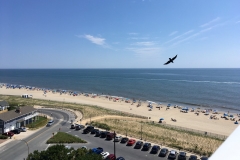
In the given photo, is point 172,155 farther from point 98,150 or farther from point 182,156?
point 98,150

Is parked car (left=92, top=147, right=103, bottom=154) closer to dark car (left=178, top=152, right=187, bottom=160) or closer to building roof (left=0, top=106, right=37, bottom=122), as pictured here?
dark car (left=178, top=152, right=187, bottom=160)

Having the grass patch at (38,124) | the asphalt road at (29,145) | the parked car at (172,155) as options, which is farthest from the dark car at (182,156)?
the grass patch at (38,124)

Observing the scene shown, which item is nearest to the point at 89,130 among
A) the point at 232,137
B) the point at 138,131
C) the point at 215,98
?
the point at 138,131

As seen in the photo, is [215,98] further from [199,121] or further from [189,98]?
[199,121]

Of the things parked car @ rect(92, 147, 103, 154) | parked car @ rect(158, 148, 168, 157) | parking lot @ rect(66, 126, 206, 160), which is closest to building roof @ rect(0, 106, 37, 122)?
parking lot @ rect(66, 126, 206, 160)

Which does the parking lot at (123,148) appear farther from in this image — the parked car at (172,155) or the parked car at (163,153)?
the parked car at (172,155)

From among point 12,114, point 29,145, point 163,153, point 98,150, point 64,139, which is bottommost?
point 29,145

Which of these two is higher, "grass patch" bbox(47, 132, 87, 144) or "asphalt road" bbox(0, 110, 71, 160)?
"grass patch" bbox(47, 132, 87, 144)

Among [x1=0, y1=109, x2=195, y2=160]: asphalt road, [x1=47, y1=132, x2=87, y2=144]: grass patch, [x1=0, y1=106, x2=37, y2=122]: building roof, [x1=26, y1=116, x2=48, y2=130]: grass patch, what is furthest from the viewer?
[x1=26, y1=116, x2=48, y2=130]: grass patch

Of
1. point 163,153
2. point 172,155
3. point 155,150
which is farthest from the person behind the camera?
point 155,150

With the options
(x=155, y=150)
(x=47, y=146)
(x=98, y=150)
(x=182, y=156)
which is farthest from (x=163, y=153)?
(x=47, y=146)

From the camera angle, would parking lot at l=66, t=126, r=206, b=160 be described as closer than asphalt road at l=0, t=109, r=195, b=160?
No
